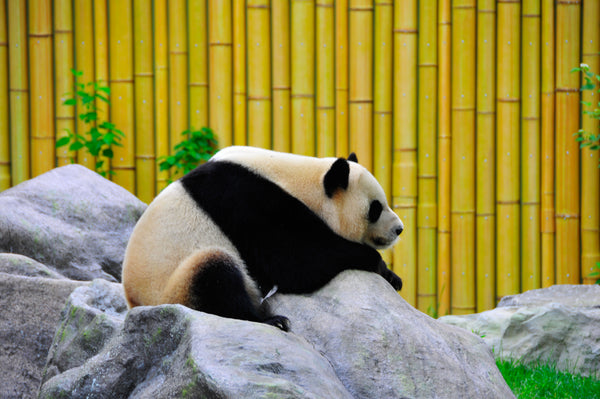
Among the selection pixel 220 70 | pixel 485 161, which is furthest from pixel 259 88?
pixel 485 161

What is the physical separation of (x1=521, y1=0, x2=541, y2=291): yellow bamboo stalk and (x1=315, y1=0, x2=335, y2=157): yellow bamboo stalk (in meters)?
1.67

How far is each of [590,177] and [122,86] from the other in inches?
167

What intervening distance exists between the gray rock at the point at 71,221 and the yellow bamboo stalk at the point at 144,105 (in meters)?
0.55

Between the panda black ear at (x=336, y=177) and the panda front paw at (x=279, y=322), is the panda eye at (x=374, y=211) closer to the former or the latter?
the panda black ear at (x=336, y=177)

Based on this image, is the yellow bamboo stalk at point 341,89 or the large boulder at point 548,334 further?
the yellow bamboo stalk at point 341,89

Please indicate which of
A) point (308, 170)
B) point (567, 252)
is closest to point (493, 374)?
point (308, 170)

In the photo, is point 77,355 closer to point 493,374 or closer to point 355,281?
point 355,281

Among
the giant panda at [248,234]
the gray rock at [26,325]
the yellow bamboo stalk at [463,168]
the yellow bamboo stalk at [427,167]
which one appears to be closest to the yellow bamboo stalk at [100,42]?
the gray rock at [26,325]

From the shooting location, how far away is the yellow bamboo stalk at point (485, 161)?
575 centimetres

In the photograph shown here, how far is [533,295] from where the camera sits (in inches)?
210

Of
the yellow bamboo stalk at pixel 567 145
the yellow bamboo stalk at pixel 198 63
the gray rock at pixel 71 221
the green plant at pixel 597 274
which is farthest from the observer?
the yellow bamboo stalk at pixel 198 63

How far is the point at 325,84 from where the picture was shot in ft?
19.3

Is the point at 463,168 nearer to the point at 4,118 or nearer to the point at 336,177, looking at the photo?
the point at 336,177

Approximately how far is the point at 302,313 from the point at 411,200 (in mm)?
3035
